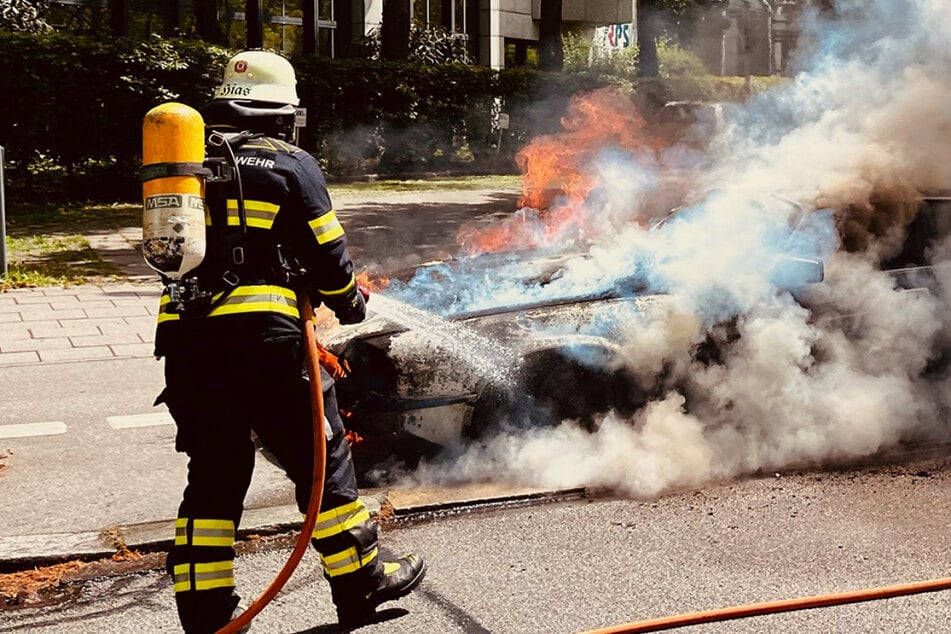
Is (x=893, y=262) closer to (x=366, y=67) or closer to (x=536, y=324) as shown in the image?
(x=536, y=324)

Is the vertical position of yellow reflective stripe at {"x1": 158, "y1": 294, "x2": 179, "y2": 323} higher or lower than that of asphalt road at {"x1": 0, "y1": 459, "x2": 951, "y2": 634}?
higher

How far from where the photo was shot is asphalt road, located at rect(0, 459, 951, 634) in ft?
13.5

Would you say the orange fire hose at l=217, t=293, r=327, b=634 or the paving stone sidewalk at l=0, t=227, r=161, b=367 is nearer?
the orange fire hose at l=217, t=293, r=327, b=634

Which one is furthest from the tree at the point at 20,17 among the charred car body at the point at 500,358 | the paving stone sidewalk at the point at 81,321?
the charred car body at the point at 500,358

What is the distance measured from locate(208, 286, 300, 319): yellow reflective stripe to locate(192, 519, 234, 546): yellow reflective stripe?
2.21ft

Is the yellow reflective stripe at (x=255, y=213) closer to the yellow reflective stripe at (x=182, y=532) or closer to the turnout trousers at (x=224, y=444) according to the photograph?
the turnout trousers at (x=224, y=444)

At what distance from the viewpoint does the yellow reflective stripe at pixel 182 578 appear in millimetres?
3754

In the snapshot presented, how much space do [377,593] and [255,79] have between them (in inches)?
69.9

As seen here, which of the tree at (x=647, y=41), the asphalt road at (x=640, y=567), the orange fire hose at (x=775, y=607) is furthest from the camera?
the tree at (x=647, y=41)

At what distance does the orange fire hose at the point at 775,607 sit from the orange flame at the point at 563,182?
3.31 meters

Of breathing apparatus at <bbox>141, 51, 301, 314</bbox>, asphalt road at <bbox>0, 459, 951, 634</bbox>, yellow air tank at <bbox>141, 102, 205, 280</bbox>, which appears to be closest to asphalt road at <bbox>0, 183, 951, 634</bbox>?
asphalt road at <bbox>0, 459, 951, 634</bbox>

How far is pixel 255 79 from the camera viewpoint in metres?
3.85

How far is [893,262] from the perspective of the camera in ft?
21.1

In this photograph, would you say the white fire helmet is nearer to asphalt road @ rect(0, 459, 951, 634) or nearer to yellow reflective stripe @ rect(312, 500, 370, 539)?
yellow reflective stripe @ rect(312, 500, 370, 539)
